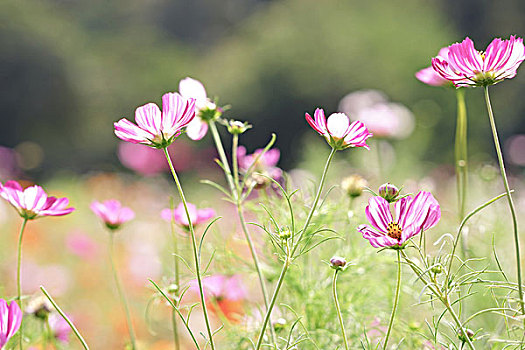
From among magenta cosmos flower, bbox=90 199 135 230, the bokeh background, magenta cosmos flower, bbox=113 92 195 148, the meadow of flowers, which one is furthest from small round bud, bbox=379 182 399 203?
the bokeh background

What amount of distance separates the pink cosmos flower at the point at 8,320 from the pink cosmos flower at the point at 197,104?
184 mm

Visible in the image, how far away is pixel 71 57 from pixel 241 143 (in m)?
2.11

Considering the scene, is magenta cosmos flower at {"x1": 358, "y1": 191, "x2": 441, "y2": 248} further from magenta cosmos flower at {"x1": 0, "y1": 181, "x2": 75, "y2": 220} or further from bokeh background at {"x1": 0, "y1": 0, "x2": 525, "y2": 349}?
bokeh background at {"x1": 0, "y1": 0, "x2": 525, "y2": 349}

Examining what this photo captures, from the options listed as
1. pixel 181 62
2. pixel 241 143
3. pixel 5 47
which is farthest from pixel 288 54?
pixel 181 62

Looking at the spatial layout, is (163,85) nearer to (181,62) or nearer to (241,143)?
(181,62)

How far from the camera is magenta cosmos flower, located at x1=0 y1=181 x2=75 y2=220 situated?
1.37 ft

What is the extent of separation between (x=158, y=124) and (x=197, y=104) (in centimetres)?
11

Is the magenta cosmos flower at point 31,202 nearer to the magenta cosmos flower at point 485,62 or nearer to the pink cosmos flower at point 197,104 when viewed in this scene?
the pink cosmos flower at point 197,104

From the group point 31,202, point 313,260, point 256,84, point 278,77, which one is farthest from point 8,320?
point 256,84

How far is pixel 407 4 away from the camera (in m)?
7.58

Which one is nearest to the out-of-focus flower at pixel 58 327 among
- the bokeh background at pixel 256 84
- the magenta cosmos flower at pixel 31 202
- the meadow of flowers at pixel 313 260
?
the meadow of flowers at pixel 313 260

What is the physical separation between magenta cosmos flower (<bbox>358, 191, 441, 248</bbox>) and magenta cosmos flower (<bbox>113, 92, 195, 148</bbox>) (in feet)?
0.40

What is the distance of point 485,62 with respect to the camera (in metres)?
0.38

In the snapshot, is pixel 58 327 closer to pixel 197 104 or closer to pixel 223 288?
pixel 223 288
